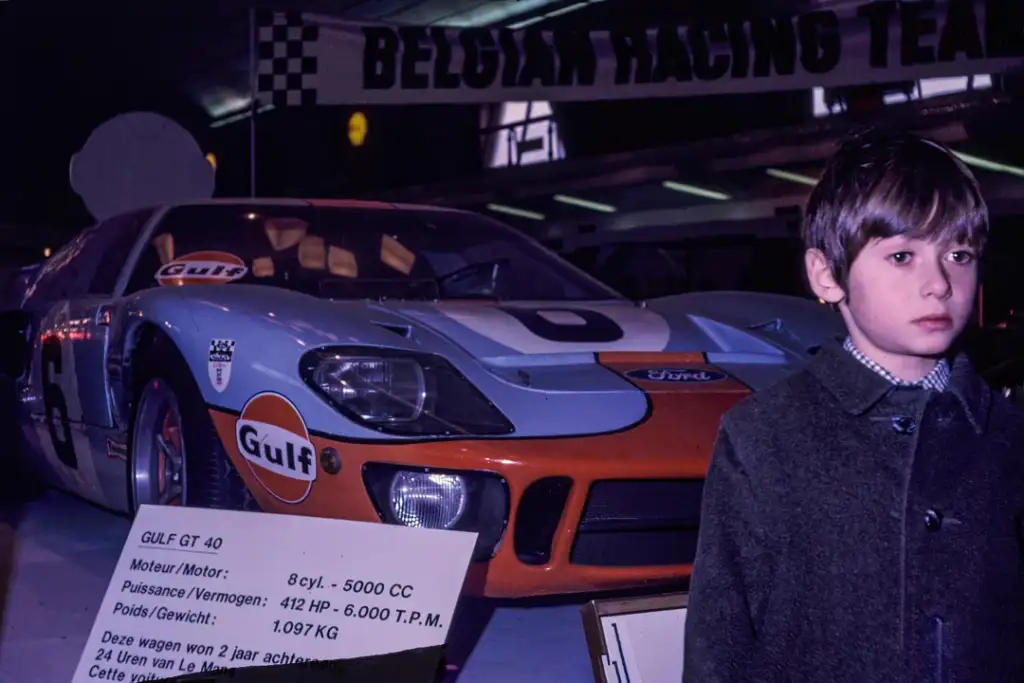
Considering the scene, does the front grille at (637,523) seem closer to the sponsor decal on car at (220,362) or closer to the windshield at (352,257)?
the sponsor decal on car at (220,362)

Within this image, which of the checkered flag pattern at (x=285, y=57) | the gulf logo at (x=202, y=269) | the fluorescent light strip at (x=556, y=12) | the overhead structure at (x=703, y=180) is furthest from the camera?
the fluorescent light strip at (x=556, y=12)

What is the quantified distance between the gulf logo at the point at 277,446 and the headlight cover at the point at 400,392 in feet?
0.37

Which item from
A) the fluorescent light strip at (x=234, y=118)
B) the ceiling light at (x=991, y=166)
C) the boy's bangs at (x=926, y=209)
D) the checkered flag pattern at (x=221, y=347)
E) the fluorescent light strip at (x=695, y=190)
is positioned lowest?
the fluorescent light strip at (x=234, y=118)

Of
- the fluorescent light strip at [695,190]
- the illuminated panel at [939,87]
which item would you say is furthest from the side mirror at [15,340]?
the fluorescent light strip at [695,190]

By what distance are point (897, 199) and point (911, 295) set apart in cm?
11

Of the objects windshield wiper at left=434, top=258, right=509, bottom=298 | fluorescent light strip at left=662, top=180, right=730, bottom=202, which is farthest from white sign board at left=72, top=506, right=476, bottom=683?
fluorescent light strip at left=662, top=180, right=730, bottom=202

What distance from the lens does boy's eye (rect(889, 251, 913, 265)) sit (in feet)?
4.38

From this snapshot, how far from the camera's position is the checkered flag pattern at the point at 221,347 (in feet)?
9.98

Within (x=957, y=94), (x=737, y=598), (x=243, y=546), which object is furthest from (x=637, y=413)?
(x=957, y=94)

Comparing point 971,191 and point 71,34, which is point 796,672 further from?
point 71,34

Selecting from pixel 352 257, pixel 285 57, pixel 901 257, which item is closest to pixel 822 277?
pixel 901 257

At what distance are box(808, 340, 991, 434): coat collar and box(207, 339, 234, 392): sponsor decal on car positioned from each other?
198 cm

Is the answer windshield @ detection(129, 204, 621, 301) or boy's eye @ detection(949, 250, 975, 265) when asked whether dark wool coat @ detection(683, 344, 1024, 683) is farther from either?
windshield @ detection(129, 204, 621, 301)

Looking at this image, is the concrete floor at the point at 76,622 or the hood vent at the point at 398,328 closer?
the concrete floor at the point at 76,622
